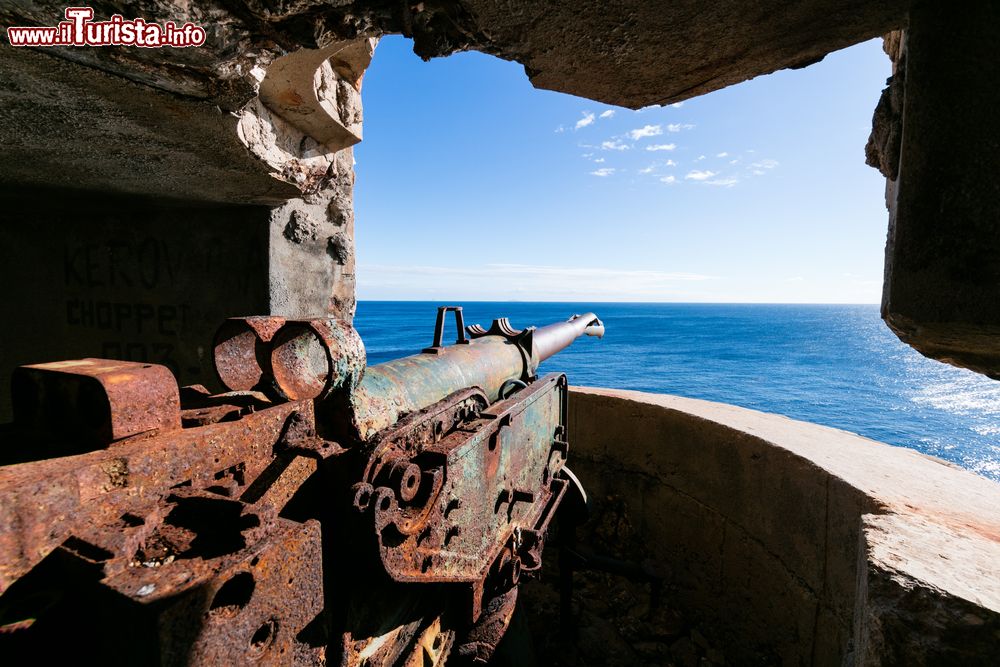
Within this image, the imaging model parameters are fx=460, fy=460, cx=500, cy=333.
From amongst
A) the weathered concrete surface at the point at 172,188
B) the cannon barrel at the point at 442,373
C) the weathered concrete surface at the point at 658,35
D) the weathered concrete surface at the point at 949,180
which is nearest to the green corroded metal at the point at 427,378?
the cannon barrel at the point at 442,373

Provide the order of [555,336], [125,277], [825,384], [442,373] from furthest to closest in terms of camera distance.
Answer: [825,384]
[555,336]
[125,277]
[442,373]

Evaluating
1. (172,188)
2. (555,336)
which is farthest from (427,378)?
(555,336)

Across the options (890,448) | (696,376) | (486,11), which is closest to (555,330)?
(890,448)

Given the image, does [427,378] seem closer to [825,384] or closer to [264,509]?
[264,509]

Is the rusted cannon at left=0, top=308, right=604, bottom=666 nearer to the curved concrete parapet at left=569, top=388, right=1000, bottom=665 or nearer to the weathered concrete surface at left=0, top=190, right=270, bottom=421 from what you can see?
the curved concrete parapet at left=569, top=388, right=1000, bottom=665

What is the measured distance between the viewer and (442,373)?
241cm

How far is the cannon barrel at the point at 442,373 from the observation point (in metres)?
1.78

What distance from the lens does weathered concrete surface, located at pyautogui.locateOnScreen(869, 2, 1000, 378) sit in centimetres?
99

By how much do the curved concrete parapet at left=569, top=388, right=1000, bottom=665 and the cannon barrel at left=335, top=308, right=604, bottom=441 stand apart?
4.78 ft

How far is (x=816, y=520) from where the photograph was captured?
2.86 m

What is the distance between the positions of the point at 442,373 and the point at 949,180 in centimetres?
198

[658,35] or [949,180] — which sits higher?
[658,35]

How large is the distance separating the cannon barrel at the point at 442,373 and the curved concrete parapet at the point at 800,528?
4.78ft

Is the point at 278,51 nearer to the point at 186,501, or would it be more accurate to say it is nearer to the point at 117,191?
the point at 186,501
